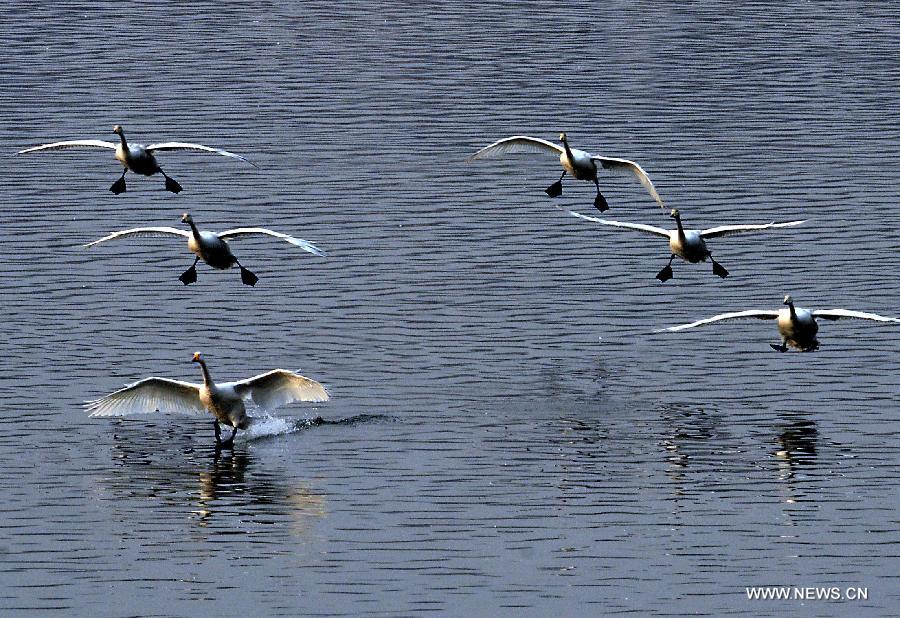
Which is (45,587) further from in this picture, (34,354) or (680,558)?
(34,354)

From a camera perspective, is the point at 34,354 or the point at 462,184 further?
the point at 462,184

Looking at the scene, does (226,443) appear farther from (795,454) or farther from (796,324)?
(796,324)

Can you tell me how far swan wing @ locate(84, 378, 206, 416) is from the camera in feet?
126

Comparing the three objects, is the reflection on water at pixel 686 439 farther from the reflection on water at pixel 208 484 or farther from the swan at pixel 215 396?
the swan at pixel 215 396

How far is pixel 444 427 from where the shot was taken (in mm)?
38781

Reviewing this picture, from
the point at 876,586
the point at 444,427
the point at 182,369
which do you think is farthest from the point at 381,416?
the point at 876,586

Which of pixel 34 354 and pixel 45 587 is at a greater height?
pixel 45 587

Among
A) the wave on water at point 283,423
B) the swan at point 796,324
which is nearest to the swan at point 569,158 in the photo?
the swan at point 796,324

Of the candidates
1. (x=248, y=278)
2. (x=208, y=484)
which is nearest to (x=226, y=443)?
(x=208, y=484)

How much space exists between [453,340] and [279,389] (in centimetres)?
776

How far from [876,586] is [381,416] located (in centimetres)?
1145

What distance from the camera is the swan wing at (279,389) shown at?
37.9 m

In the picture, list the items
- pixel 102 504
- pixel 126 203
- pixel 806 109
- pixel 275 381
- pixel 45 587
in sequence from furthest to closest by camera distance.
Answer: pixel 806 109 < pixel 126 203 < pixel 275 381 < pixel 102 504 < pixel 45 587

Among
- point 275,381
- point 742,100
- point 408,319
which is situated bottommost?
point 742,100
